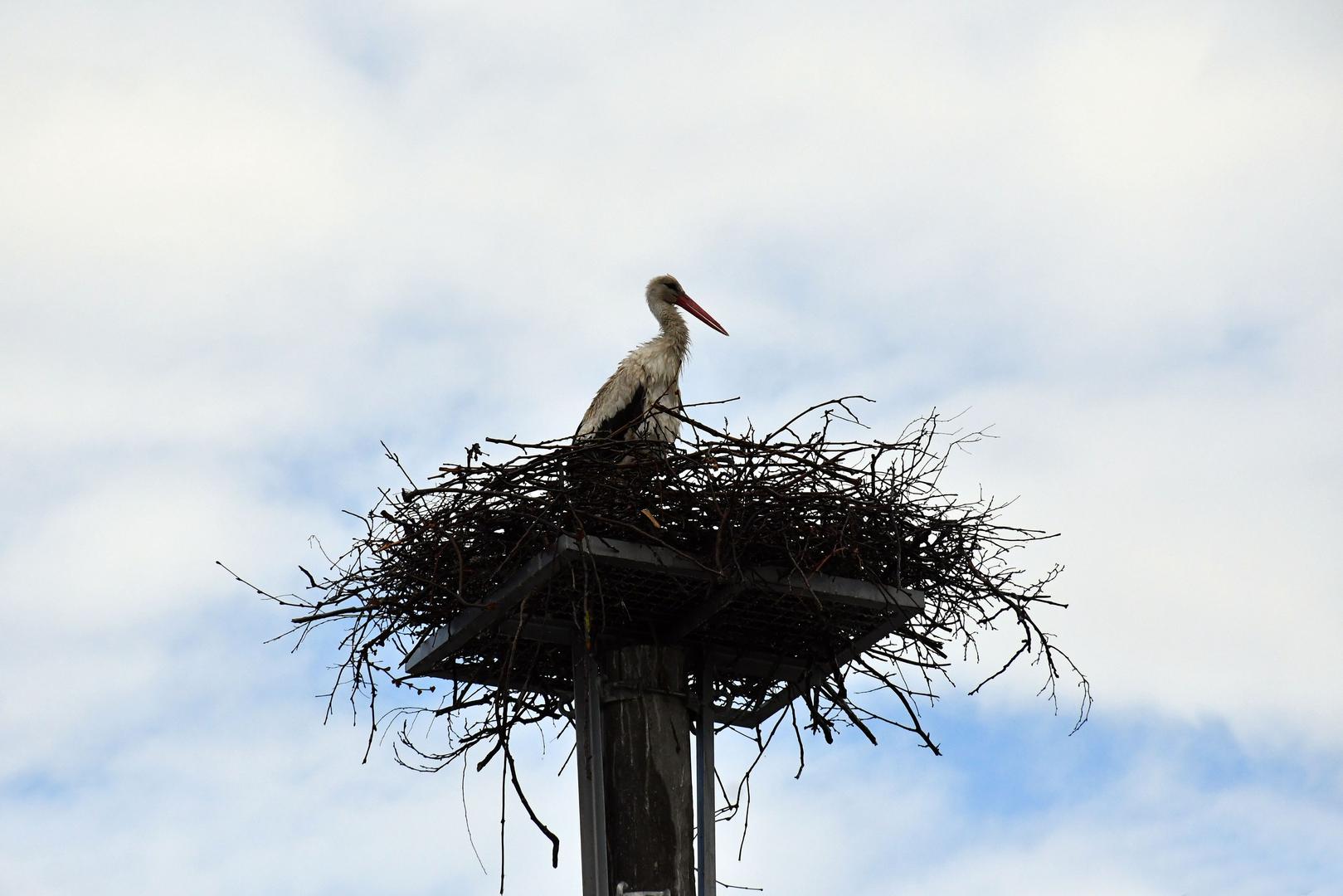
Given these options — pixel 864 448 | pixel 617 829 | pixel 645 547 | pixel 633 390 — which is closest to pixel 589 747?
pixel 617 829

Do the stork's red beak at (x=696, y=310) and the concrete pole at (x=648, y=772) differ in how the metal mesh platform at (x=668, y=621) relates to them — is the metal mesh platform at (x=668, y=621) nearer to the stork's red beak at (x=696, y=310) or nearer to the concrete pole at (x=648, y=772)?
the concrete pole at (x=648, y=772)

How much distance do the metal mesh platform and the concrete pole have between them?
15cm

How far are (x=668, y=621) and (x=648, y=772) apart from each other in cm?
68

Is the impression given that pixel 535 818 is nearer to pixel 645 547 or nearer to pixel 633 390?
pixel 645 547

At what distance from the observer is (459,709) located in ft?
20.9

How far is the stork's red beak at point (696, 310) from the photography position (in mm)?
10648

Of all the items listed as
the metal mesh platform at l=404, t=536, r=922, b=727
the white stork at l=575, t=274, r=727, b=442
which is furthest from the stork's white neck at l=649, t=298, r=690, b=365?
the metal mesh platform at l=404, t=536, r=922, b=727

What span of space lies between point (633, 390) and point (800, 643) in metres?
3.33

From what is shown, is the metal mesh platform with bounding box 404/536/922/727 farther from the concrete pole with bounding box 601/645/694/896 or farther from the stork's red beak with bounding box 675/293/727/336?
the stork's red beak with bounding box 675/293/727/336

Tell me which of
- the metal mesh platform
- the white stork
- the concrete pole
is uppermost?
the white stork

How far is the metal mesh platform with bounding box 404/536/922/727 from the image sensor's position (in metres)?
5.66

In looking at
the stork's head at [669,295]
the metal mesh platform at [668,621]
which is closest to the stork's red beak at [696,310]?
the stork's head at [669,295]

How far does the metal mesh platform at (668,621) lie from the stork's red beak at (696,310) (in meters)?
4.43

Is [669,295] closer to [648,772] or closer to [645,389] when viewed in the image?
[645,389]
